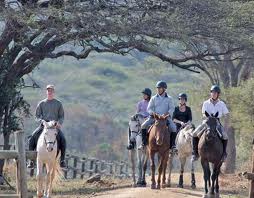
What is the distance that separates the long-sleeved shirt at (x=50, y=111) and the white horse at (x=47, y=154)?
470mm

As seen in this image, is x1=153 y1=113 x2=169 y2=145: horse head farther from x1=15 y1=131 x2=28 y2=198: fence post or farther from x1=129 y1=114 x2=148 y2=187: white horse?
x1=15 y1=131 x2=28 y2=198: fence post

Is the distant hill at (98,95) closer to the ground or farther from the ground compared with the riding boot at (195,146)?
farther from the ground

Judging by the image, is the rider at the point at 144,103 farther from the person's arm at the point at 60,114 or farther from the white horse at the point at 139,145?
the person's arm at the point at 60,114

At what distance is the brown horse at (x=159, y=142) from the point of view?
21328mm

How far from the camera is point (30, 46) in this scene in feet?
91.3

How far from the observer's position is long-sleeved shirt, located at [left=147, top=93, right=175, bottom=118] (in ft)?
71.2

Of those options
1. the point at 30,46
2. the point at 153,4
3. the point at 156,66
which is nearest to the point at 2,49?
the point at 30,46

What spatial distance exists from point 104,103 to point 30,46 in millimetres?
109827

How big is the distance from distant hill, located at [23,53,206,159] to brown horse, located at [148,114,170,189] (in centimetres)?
6695

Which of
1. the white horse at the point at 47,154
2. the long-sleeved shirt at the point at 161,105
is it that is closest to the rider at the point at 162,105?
the long-sleeved shirt at the point at 161,105

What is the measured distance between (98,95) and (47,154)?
407 ft

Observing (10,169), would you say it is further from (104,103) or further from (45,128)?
(104,103)

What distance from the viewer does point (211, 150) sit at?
19906 millimetres

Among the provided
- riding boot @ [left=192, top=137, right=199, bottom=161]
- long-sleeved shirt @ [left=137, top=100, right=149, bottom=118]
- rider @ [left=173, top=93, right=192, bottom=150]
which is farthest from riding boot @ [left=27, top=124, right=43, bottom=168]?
rider @ [left=173, top=93, right=192, bottom=150]
